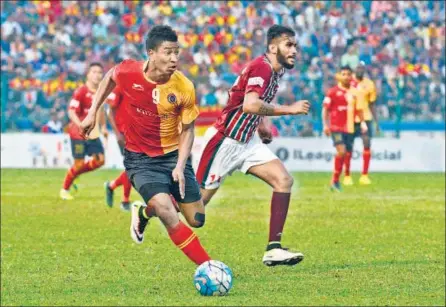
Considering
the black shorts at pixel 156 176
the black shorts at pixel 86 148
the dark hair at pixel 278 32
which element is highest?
the dark hair at pixel 278 32

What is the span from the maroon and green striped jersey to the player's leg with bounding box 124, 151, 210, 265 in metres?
1.37

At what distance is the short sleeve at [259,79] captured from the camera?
37.2ft

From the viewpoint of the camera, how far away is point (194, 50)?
119ft

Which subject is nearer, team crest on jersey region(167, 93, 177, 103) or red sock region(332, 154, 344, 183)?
team crest on jersey region(167, 93, 177, 103)

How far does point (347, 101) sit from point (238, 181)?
170 inches

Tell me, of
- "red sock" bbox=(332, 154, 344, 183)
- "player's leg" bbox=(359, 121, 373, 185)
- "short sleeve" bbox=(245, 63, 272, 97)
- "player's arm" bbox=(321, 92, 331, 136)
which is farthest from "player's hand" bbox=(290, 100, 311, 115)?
"player's leg" bbox=(359, 121, 373, 185)

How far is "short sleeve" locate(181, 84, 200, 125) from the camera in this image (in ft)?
33.6

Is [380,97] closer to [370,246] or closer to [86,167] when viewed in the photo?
[86,167]

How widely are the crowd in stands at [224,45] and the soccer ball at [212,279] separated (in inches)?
868

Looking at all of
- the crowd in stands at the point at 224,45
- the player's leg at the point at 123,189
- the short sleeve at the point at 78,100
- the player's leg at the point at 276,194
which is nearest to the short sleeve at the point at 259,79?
the player's leg at the point at 276,194

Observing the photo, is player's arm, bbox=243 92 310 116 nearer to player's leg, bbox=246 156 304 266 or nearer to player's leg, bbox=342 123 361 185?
player's leg, bbox=246 156 304 266

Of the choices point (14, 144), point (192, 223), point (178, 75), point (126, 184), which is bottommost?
point (14, 144)

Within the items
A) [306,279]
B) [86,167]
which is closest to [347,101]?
[86,167]

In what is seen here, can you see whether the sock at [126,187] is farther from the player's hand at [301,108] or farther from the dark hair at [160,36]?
the dark hair at [160,36]
